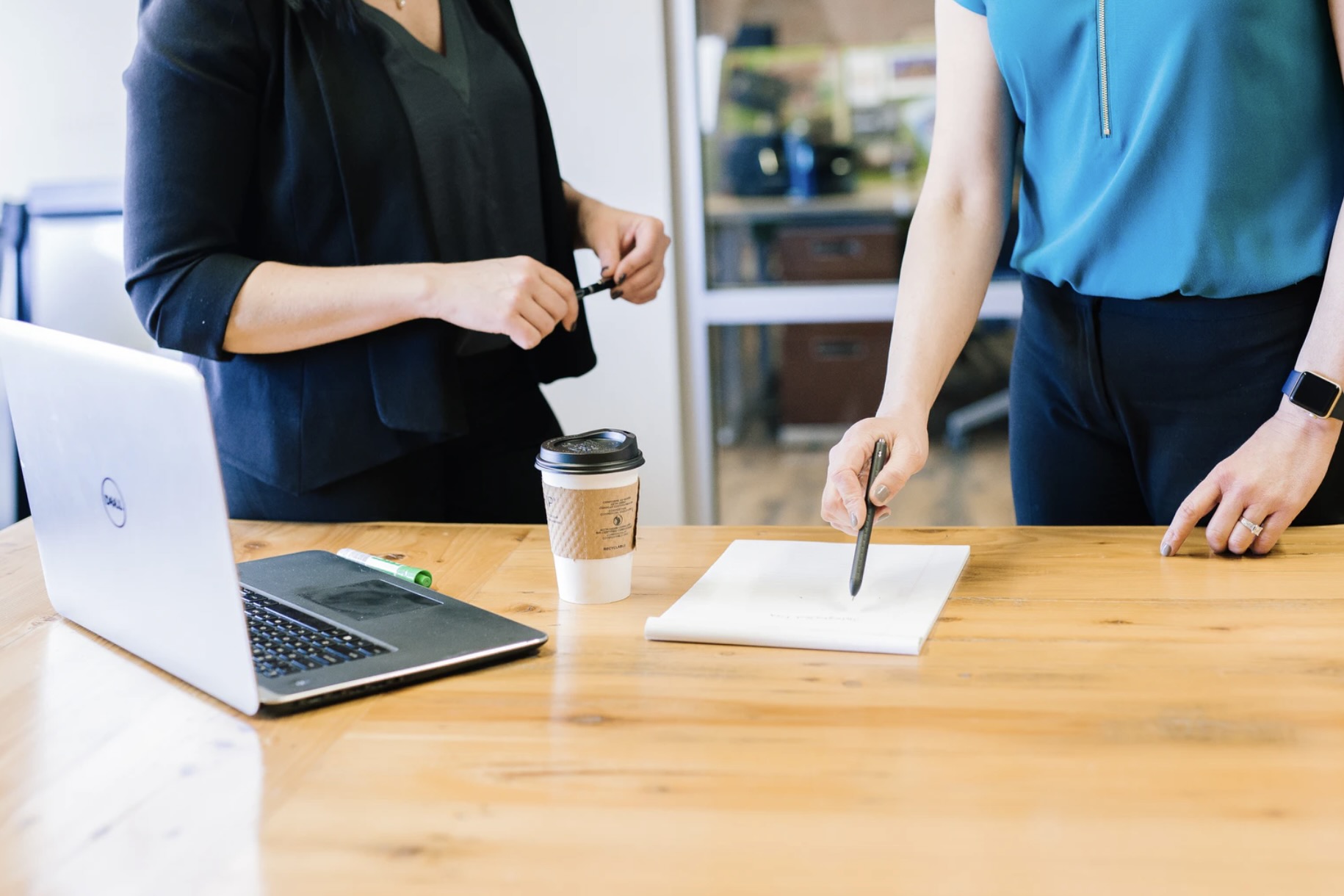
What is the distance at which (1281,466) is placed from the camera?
1119 millimetres

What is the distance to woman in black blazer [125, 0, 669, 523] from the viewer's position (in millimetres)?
1273

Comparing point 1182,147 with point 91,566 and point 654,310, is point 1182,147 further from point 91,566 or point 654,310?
point 654,310

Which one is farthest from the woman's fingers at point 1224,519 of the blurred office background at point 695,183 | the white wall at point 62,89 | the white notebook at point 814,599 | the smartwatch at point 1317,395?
the white wall at point 62,89

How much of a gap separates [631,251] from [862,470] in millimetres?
612

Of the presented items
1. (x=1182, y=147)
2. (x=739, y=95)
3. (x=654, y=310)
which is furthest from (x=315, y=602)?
(x=739, y=95)

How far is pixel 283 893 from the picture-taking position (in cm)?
65

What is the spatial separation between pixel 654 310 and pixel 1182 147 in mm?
1910

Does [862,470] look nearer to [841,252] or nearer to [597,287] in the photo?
[597,287]

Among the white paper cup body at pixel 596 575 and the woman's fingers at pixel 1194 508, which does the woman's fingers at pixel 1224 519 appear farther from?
the white paper cup body at pixel 596 575

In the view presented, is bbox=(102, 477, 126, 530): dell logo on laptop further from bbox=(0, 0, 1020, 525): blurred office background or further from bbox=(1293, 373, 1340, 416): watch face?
bbox=(0, 0, 1020, 525): blurred office background

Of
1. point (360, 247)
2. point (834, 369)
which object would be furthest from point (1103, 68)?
point (834, 369)

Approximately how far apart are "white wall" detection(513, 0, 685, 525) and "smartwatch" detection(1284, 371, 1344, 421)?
6.56 ft

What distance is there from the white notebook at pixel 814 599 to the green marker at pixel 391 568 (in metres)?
0.24

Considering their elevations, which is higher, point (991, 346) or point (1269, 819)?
point (1269, 819)
